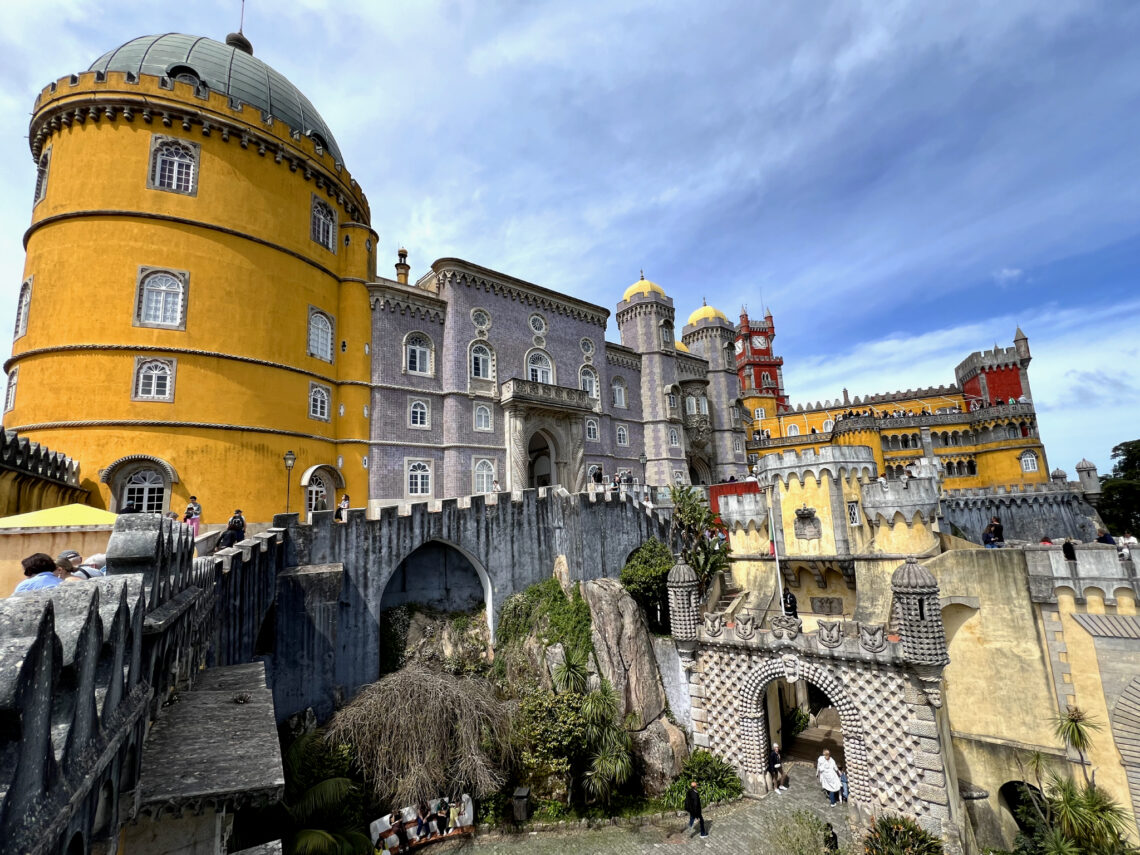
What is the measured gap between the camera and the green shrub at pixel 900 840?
1389 centimetres

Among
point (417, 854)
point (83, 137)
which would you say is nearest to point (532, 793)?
point (417, 854)

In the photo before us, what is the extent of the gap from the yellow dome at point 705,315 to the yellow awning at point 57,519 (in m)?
40.5

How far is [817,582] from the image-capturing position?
76.0 feet

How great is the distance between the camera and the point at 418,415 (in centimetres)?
2717

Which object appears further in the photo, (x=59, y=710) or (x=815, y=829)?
(x=815, y=829)

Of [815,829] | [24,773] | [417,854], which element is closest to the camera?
[24,773]

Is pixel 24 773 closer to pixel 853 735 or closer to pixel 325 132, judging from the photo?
pixel 853 735

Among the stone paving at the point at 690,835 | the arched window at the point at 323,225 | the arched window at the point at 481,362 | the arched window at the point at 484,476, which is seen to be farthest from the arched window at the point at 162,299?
the stone paving at the point at 690,835

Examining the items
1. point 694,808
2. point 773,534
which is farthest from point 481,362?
point 694,808

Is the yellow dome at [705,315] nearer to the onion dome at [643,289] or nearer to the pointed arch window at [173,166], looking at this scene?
the onion dome at [643,289]

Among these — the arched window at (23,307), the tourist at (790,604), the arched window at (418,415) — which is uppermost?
the arched window at (23,307)

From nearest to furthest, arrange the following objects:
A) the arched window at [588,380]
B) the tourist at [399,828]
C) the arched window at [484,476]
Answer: the tourist at [399,828] < the arched window at [484,476] < the arched window at [588,380]

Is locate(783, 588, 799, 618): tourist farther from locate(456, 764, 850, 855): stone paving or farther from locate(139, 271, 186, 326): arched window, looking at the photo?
locate(139, 271, 186, 326): arched window

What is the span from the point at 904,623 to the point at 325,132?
3069 cm
